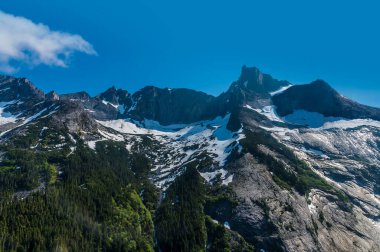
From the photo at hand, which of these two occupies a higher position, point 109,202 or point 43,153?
point 43,153

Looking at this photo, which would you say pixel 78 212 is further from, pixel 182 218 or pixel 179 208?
pixel 179 208

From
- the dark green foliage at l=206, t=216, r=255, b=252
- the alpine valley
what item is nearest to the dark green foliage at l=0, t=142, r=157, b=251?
the alpine valley

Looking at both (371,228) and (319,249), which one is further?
(371,228)

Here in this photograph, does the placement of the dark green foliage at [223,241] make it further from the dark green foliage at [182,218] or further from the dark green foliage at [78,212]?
the dark green foliage at [78,212]

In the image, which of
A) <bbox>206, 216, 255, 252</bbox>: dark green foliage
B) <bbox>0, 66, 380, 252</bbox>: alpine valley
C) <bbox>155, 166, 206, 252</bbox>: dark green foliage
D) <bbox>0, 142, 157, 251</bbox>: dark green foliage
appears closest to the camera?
<bbox>0, 142, 157, 251</bbox>: dark green foliage

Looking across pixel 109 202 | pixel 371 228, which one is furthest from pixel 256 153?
pixel 109 202

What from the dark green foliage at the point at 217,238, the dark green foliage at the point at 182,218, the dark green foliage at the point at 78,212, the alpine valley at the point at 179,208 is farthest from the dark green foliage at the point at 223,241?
the dark green foliage at the point at 78,212

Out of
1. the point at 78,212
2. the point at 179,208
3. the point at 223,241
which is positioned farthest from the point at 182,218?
the point at 78,212

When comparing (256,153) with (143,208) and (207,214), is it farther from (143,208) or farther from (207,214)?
(143,208)

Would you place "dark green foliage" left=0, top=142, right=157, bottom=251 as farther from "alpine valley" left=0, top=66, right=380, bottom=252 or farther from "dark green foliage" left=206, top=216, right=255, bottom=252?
"dark green foliage" left=206, top=216, right=255, bottom=252
